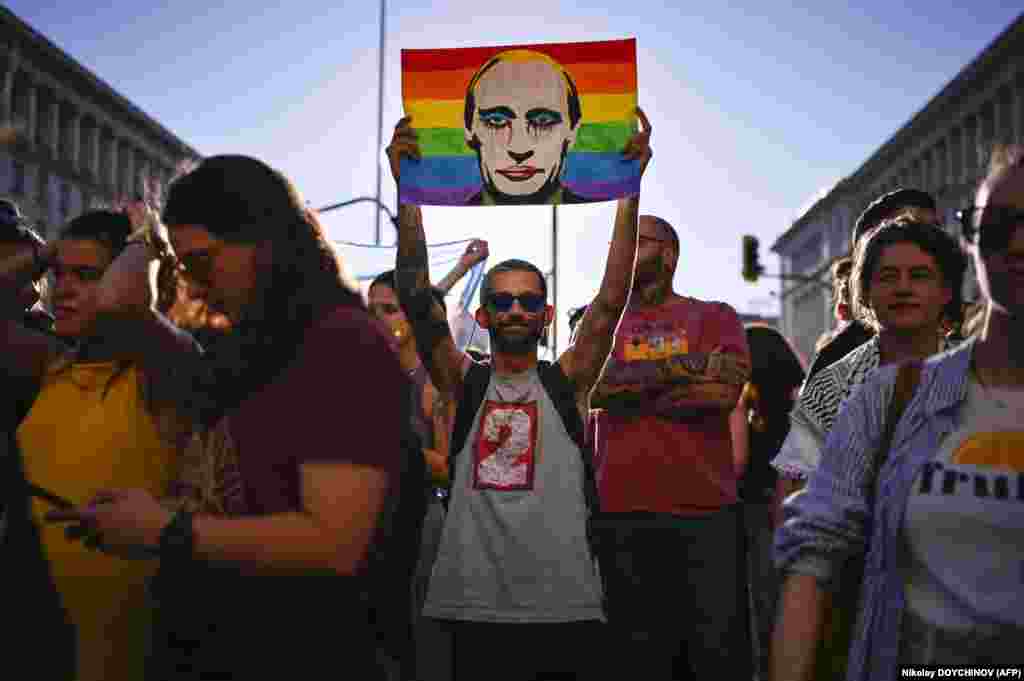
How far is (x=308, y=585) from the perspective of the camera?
2.19 meters

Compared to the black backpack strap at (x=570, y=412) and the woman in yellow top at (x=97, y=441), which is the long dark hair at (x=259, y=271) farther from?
the black backpack strap at (x=570, y=412)

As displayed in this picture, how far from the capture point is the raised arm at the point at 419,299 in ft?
15.6

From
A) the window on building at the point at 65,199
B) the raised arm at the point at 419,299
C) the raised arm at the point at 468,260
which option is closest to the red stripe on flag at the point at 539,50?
the raised arm at the point at 419,299

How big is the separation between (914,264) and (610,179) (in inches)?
55.5

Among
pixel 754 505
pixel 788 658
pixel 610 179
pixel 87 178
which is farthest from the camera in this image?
pixel 87 178

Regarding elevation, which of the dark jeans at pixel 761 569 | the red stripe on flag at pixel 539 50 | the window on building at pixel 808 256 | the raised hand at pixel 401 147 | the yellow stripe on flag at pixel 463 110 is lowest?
the dark jeans at pixel 761 569

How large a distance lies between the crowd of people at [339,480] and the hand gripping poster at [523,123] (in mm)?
1190

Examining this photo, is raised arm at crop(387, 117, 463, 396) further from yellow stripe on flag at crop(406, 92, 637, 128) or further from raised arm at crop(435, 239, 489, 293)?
raised arm at crop(435, 239, 489, 293)

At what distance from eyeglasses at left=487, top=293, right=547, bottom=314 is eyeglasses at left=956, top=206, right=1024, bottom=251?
99.1 inches

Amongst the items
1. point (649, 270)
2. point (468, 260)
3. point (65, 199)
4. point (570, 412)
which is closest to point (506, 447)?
point (570, 412)

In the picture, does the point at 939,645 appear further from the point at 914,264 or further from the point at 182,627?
the point at 914,264

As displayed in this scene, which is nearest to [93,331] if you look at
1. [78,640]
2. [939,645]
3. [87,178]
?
[78,640]

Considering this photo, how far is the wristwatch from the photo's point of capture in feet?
7.04

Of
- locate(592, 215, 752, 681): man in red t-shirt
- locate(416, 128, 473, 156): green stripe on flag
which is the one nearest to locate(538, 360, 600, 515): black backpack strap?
locate(592, 215, 752, 681): man in red t-shirt
